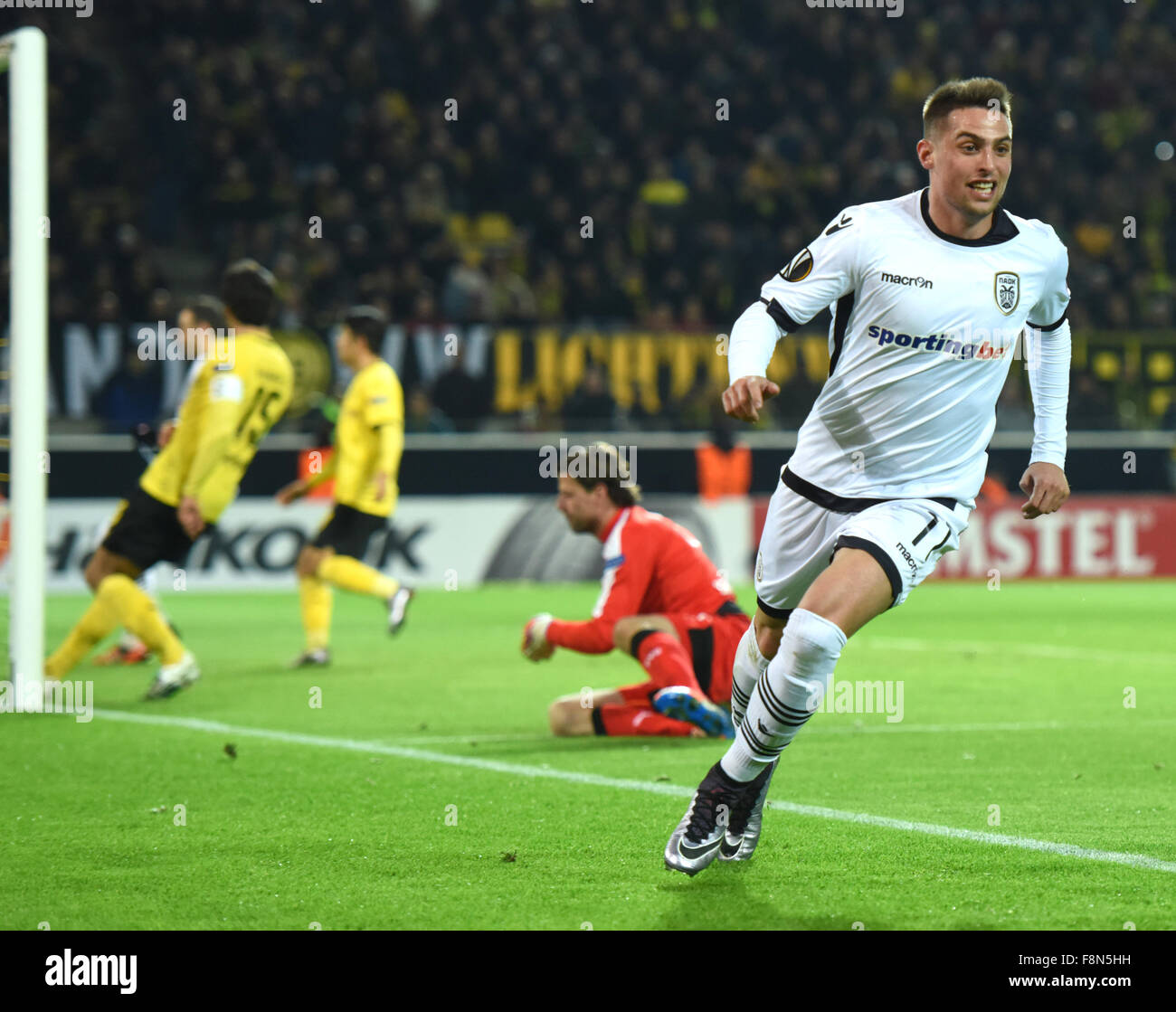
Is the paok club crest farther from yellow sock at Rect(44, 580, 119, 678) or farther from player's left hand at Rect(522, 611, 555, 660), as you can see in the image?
yellow sock at Rect(44, 580, 119, 678)

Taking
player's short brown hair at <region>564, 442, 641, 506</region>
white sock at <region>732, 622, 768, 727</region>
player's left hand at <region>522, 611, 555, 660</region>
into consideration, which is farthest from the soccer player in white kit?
player's short brown hair at <region>564, 442, 641, 506</region>

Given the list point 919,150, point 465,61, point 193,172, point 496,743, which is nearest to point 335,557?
point 496,743

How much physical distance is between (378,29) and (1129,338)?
9.80 metres

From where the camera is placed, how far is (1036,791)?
6051 millimetres

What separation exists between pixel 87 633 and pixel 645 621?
10.6ft

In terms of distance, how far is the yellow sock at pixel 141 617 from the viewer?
862 centimetres

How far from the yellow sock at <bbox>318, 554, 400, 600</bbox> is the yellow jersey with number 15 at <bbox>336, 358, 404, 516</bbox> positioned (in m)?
0.35

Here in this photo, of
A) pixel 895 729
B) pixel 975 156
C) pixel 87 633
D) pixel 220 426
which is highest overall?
pixel 975 156

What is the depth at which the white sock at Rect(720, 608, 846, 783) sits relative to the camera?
14.9ft

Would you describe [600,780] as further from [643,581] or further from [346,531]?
[346,531]

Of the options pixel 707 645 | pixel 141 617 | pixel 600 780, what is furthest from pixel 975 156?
pixel 141 617

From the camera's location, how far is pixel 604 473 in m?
7.43

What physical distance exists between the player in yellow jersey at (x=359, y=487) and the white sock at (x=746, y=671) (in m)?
5.79

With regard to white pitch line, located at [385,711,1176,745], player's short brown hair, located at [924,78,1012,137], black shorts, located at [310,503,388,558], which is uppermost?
player's short brown hair, located at [924,78,1012,137]
